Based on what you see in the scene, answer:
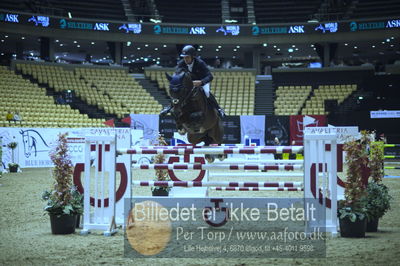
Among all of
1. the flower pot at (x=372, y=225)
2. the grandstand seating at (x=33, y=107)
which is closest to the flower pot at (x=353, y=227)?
the flower pot at (x=372, y=225)

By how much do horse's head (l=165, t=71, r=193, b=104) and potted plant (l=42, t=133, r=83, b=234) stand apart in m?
1.66

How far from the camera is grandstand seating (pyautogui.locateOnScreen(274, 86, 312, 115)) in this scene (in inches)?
1107

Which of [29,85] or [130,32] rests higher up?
[130,32]

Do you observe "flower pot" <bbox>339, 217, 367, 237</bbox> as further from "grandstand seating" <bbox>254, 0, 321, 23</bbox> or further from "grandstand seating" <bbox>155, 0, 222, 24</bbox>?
"grandstand seating" <bbox>155, 0, 222, 24</bbox>

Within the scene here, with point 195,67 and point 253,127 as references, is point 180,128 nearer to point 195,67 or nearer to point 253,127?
point 195,67

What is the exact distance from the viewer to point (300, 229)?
612 centimetres

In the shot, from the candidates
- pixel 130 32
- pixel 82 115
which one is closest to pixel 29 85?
pixel 82 115

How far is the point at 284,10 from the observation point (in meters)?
34.1

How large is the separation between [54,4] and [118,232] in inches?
1135

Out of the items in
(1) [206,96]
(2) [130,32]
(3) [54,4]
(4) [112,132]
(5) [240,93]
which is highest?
(3) [54,4]

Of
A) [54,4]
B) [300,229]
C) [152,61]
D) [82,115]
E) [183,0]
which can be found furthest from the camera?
[152,61]

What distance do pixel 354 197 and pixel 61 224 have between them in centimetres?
376

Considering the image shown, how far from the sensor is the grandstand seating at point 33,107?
2241 centimetres

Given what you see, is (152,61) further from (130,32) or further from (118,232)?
(118,232)
